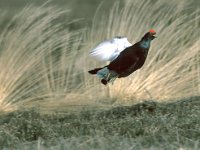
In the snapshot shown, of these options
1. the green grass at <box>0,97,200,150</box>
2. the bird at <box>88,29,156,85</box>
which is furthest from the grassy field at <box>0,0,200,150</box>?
the bird at <box>88,29,156,85</box>

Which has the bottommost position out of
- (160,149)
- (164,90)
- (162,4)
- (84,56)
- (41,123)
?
(160,149)

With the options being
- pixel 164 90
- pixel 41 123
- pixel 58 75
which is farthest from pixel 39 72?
pixel 41 123

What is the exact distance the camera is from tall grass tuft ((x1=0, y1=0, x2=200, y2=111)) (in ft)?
26.1

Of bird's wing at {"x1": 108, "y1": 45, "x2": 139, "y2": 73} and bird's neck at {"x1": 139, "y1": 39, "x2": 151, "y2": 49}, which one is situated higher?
bird's neck at {"x1": 139, "y1": 39, "x2": 151, "y2": 49}

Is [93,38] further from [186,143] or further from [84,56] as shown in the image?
[186,143]

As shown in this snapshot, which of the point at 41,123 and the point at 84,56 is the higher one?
the point at 84,56

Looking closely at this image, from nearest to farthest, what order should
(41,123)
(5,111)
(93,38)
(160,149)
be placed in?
(160,149) < (41,123) < (5,111) < (93,38)

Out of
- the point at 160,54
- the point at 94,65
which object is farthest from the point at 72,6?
the point at 160,54

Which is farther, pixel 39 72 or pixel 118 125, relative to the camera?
pixel 39 72

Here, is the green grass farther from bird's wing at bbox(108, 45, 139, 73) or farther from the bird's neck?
the bird's neck

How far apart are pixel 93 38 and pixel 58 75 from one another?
2.40 ft

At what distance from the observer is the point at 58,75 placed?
8.91 meters

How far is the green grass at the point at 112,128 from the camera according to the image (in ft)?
17.5

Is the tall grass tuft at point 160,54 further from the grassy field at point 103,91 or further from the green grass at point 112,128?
the green grass at point 112,128
